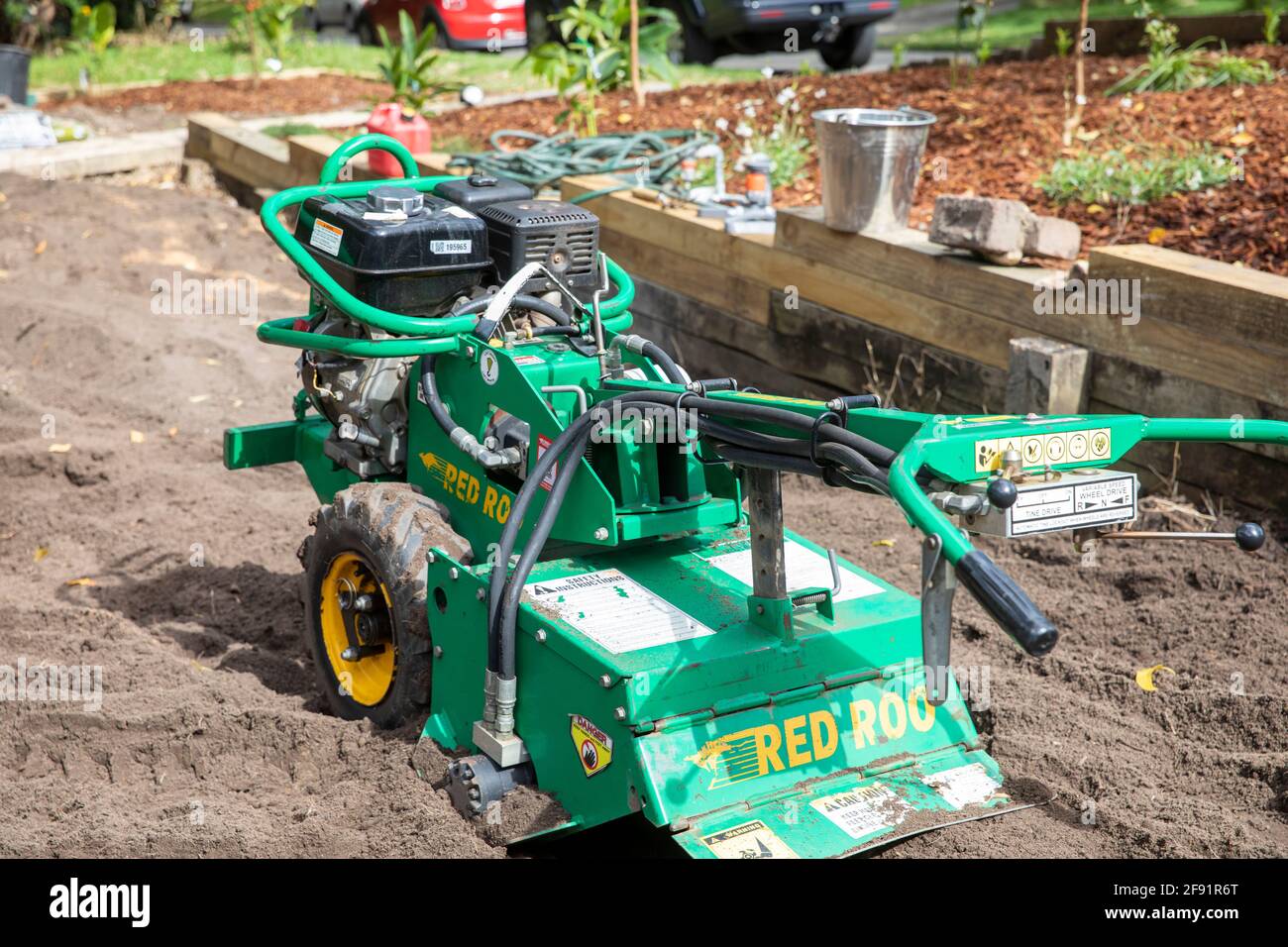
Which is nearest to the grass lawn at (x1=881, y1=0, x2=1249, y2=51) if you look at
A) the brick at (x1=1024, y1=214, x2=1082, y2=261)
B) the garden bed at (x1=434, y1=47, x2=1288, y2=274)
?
the garden bed at (x1=434, y1=47, x2=1288, y2=274)

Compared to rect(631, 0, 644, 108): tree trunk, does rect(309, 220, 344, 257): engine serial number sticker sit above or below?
below

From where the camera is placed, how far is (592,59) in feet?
28.3

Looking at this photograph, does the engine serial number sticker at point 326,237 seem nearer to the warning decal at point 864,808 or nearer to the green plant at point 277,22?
the warning decal at point 864,808

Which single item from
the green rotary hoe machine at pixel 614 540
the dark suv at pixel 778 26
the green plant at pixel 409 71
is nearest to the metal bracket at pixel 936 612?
the green rotary hoe machine at pixel 614 540

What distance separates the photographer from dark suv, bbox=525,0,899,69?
1280 centimetres

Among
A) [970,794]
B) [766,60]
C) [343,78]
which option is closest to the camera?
[970,794]

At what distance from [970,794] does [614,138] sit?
5115mm

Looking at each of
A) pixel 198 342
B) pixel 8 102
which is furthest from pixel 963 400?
pixel 8 102

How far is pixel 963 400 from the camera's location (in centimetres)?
556

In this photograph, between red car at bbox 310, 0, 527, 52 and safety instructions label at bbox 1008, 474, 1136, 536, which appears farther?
red car at bbox 310, 0, 527, 52

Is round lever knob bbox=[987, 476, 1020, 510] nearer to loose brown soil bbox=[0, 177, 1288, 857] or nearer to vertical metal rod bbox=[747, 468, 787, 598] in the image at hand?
vertical metal rod bbox=[747, 468, 787, 598]

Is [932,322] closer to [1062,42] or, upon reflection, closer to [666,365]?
[666,365]

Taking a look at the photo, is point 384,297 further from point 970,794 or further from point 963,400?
point 963,400

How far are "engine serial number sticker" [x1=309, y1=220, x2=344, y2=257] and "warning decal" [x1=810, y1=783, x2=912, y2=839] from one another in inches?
79.7
